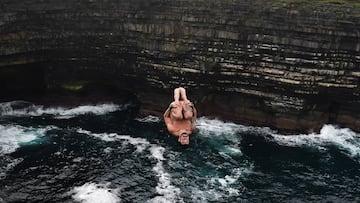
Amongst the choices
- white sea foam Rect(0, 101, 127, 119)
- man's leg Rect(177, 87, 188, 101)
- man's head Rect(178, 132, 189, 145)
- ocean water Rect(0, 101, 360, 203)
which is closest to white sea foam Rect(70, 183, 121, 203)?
ocean water Rect(0, 101, 360, 203)

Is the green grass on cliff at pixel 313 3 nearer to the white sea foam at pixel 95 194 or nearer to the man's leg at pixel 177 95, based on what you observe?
the man's leg at pixel 177 95

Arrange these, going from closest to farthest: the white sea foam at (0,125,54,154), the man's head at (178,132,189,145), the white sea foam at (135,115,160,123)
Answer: the white sea foam at (0,125,54,154), the man's head at (178,132,189,145), the white sea foam at (135,115,160,123)

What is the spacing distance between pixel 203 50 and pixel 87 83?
51.1 feet

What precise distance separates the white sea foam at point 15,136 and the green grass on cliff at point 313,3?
2819 centimetres

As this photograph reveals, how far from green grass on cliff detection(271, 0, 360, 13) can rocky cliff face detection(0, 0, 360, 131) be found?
0.46 metres

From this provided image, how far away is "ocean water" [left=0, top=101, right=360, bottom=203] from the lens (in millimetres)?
37250

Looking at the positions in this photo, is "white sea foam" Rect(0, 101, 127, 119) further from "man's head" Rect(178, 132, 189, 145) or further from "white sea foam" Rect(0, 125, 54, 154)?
"man's head" Rect(178, 132, 189, 145)

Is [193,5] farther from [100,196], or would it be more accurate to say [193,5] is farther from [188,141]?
[100,196]

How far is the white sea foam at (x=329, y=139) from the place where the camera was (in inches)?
1805

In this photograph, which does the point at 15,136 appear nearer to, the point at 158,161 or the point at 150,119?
the point at 150,119

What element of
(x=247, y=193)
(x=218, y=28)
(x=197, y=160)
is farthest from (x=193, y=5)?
(x=247, y=193)

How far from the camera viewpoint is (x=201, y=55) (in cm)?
4934

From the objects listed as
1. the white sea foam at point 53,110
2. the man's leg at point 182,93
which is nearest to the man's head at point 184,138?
the man's leg at point 182,93

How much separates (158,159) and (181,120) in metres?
4.78
